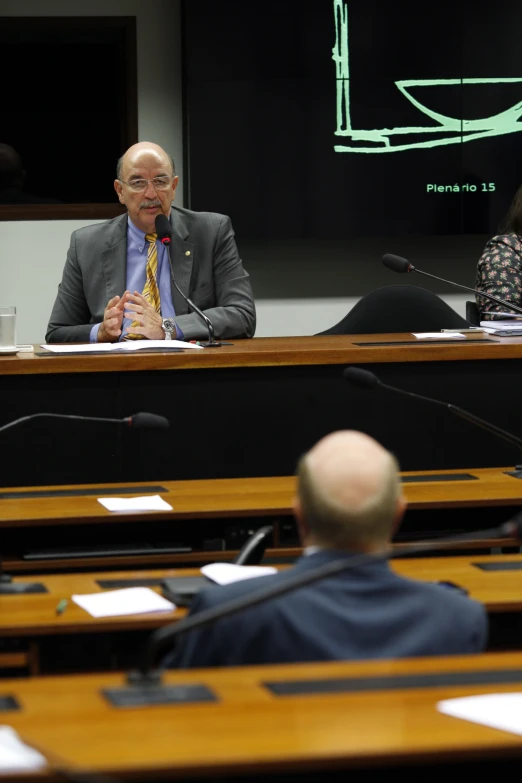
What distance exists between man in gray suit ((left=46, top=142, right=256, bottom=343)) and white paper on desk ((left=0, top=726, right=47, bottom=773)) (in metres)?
3.43

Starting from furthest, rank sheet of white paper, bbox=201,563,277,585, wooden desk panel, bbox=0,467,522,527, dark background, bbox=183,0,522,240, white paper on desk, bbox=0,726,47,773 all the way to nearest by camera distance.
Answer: dark background, bbox=183,0,522,240, wooden desk panel, bbox=0,467,522,527, sheet of white paper, bbox=201,563,277,585, white paper on desk, bbox=0,726,47,773

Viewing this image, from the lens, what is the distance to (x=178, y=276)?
524 centimetres

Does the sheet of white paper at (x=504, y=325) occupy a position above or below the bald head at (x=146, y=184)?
below

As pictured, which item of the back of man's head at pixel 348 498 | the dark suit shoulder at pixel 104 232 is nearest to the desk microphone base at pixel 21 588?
the back of man's head at pixel 348 498

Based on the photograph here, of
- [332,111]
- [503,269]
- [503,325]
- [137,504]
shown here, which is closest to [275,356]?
[503,325]

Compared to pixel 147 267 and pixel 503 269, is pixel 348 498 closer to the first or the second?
pixel 147 267

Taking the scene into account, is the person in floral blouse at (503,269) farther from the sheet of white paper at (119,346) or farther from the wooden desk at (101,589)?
the wooden desk at (101,589)

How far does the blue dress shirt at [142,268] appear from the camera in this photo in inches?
206

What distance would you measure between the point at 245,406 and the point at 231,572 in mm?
1890


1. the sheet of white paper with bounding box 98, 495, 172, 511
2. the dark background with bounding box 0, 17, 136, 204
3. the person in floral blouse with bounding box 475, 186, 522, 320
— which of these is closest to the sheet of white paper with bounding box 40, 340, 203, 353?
the sheet of white paper with bounding box 98, 495, 172, 511

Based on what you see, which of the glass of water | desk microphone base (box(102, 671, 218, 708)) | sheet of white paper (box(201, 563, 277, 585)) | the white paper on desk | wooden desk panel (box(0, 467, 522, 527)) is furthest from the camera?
the glass of water

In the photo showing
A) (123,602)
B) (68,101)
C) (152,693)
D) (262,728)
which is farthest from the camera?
(68,101)

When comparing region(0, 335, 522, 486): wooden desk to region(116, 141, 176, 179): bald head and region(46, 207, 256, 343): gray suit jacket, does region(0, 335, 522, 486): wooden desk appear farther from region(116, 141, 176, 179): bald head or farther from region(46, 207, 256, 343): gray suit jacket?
region(116, 141, 176, 179): bald head

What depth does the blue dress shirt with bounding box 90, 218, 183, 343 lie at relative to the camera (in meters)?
5.23
